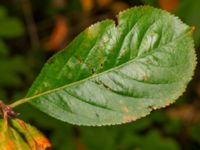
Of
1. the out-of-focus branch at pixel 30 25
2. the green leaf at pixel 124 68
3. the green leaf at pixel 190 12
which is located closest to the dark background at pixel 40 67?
the out-of-focus branch at pixel 30 25

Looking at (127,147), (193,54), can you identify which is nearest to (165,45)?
(193,54)

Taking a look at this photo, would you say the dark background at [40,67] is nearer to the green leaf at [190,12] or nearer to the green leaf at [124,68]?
the green leaf at [190,12]

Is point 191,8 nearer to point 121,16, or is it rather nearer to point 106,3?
point 121,16

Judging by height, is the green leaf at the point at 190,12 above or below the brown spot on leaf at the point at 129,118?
above

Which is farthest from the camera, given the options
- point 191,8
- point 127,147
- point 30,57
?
point 30,57

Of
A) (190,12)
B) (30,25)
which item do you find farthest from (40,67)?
(190,12)
